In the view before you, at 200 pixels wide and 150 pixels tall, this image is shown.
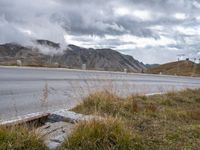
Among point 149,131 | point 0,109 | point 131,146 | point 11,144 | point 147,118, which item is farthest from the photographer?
point 0,109

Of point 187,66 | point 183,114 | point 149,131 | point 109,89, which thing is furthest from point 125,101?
point 187,66

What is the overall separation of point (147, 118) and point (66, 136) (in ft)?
8.71

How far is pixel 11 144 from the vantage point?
5551 millimetres

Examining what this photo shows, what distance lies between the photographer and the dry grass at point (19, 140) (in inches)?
217

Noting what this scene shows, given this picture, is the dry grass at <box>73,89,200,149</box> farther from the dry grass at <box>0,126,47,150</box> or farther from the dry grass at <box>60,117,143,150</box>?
the dry grass at <box>0,126,47,150</box>

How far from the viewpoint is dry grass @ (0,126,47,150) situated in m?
5.52

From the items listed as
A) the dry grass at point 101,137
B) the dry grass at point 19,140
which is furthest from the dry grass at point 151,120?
the dry grass at point 19,140

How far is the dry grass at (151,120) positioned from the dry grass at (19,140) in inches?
65.3

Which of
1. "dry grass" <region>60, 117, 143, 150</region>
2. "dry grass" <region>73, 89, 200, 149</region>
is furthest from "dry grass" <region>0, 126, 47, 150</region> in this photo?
"dry grass" <region>73, 89, 200, 149</region>

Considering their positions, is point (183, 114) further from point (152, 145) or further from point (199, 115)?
point (152, 145)

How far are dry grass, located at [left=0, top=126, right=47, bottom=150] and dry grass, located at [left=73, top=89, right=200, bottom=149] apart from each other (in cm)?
166

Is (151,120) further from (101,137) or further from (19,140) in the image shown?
(19,140)

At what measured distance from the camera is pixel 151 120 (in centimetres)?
812

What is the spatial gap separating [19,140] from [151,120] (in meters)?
3.31
